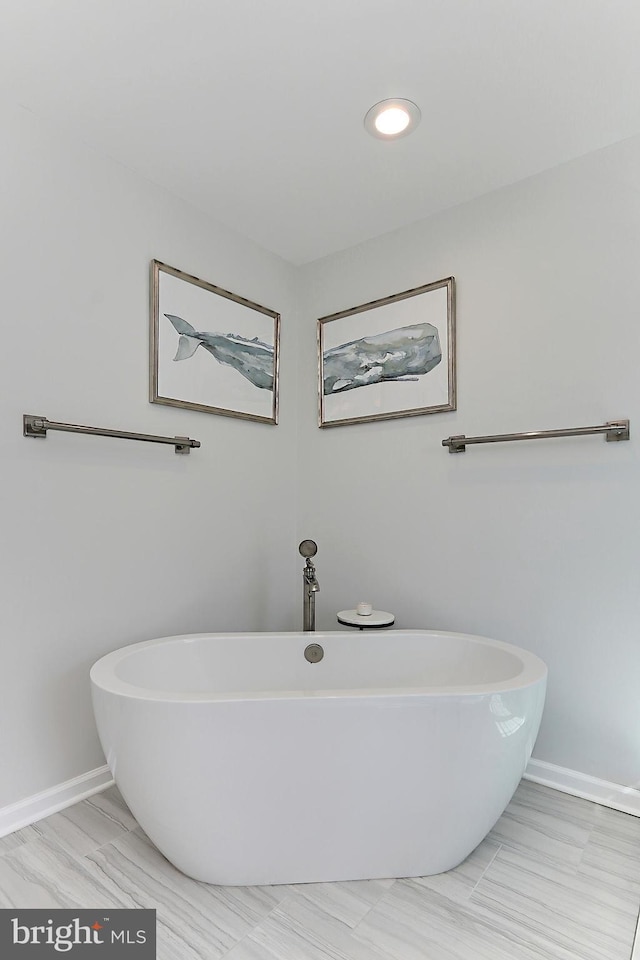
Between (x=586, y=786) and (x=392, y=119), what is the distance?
2290 millimetres

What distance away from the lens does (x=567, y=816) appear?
5.64ft

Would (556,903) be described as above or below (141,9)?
below

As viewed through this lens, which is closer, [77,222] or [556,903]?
[556,903]

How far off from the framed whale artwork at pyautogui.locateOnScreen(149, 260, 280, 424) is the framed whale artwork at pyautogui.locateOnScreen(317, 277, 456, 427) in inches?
10.7

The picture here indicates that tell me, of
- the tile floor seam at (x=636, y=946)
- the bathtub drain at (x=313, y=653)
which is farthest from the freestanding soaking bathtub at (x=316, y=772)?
the bathtub drain at (x=313, y=653)

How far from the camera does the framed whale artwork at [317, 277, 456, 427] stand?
2.25m

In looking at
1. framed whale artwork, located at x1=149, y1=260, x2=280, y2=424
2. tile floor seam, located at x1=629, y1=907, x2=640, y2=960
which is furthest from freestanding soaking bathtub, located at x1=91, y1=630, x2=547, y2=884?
framed whale artwork, located at x1=149, y1=260, x2=280, y2=424

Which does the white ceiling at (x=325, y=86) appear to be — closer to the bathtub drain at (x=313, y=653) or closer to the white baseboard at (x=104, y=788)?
the bathtub drain at (x=313, y=653)

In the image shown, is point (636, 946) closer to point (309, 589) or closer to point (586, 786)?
point (586, 786)

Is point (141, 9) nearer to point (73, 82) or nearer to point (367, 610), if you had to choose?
point (73, 82)

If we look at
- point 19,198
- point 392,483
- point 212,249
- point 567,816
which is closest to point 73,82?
point 19,198

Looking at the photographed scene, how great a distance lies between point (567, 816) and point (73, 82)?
272cm

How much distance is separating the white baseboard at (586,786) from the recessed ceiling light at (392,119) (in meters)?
2.22

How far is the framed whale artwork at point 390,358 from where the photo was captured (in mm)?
2248
